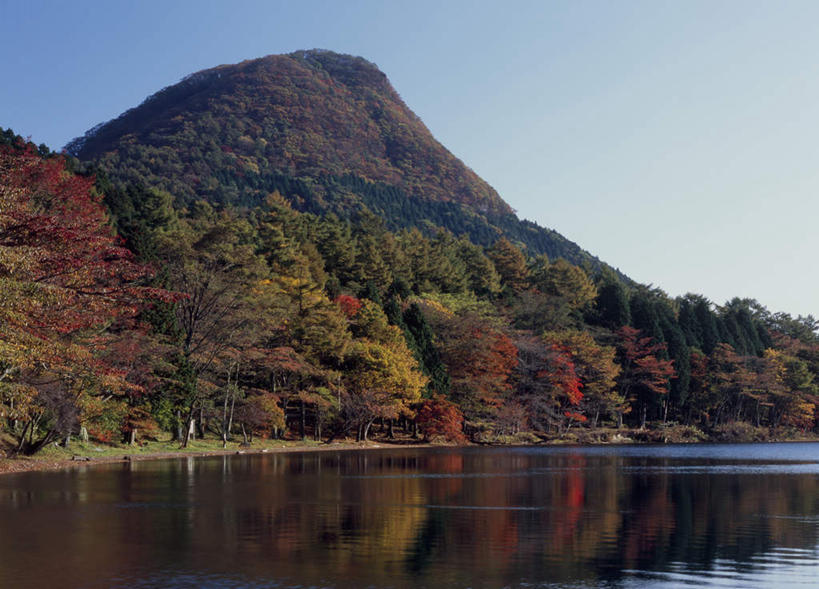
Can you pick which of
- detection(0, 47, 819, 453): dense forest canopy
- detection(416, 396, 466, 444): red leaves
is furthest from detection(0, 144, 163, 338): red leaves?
detection(416, 396, 466, 444): red leaves

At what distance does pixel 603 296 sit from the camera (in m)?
113

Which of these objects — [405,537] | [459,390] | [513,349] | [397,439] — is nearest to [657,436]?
[513,349]

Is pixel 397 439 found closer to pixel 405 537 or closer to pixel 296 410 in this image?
pixel 296 410

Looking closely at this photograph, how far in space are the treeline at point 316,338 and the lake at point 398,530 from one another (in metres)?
7.26

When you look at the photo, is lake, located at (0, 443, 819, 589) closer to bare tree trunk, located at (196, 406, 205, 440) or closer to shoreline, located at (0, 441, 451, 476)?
shoreline, located at (0, 441, 451, 476)

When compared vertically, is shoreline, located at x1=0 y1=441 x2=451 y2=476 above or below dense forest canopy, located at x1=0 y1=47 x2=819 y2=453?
below

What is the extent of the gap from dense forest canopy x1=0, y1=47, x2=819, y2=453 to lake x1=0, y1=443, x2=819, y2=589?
298 inches

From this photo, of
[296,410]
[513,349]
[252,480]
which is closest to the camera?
[252,480]

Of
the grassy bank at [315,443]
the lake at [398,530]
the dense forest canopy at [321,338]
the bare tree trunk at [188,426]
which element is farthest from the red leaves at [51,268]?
the bare tree trunk at [188,426]

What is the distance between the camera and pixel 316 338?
6366 cm

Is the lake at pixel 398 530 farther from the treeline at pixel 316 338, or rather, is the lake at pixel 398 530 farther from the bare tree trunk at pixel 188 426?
the bare tree trunk at pixel 188 426

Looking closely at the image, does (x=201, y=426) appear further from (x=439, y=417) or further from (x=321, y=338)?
(x=439, y=417)

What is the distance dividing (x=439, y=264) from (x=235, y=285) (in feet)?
181

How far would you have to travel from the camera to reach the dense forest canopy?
121 ft
